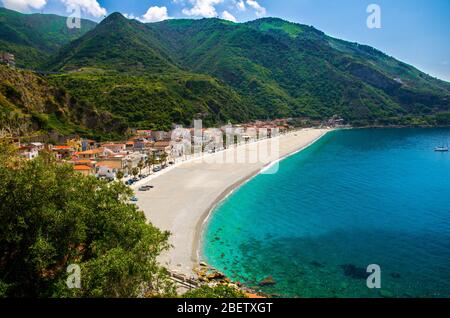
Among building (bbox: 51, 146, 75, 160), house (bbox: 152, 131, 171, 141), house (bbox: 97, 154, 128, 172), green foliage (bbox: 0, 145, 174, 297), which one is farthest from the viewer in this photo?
house (bbox: 152, 131, 171, 141)

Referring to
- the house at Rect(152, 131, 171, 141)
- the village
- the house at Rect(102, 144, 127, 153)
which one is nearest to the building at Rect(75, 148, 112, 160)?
the village

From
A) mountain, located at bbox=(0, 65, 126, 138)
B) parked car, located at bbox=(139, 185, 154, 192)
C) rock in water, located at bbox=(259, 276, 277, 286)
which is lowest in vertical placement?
rock in water, located at bbox=(259, 276, 277, 286)

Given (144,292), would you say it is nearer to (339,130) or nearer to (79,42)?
(339,130)

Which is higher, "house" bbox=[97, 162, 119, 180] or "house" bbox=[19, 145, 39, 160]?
"house" bbox=[19, 145, 39, 160]

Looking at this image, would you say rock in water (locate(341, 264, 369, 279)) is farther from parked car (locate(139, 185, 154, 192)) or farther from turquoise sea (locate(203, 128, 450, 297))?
parked car (locate(139, 185, 154, 192))

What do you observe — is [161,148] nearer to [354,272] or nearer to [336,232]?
[336,232]

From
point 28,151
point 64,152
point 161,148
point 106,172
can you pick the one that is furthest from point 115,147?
point 28,151
